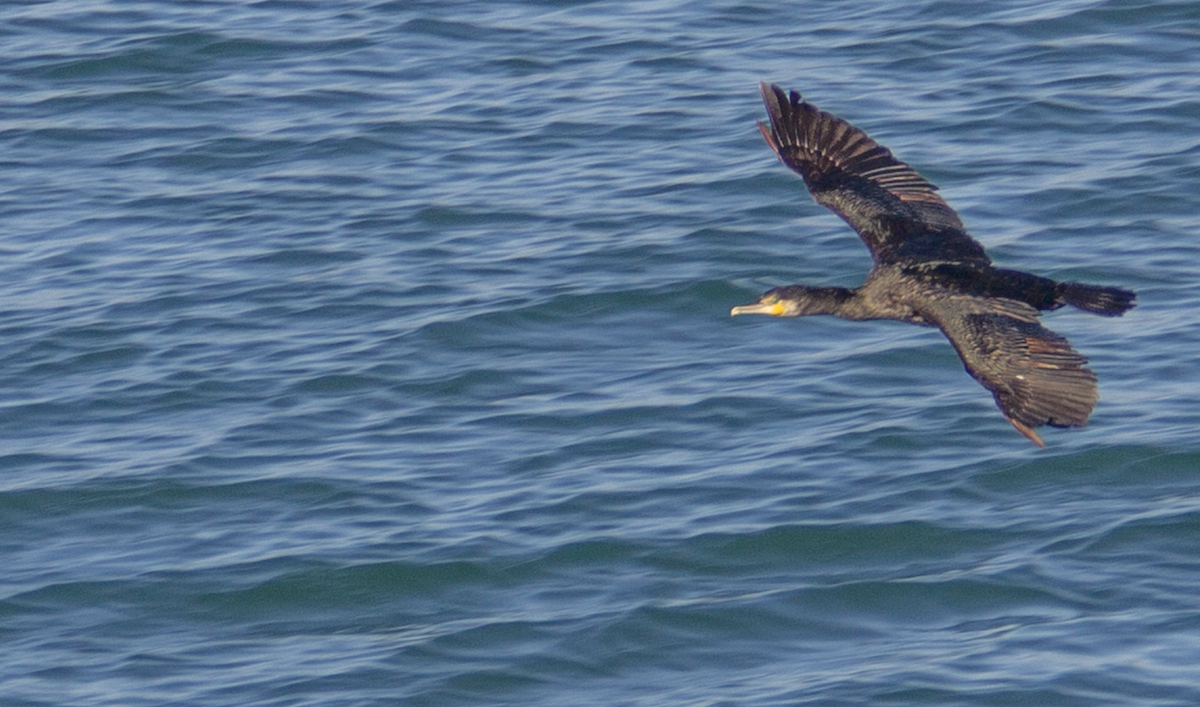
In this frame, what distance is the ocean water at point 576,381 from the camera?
8531 mm

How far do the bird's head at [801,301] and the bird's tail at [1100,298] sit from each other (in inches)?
43.0

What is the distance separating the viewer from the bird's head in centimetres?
884

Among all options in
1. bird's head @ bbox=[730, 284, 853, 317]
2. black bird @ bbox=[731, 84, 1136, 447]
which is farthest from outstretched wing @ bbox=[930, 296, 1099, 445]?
bird's head @ bbox=[730, 284, 853, 317]

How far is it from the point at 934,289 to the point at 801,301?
2.46 ft

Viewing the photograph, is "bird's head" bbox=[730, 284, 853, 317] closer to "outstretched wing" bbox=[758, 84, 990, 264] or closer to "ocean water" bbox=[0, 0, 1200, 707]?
"outstretched wing" bbox=[758, 84, 990, 264]

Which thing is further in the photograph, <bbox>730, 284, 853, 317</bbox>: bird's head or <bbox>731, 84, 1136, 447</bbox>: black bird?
<bbox>730, 284, 853, 317</bbox>: bird's head

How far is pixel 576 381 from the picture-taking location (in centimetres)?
1041

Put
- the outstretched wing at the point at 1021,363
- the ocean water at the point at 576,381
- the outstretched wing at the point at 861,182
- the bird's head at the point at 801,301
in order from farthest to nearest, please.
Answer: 1. the outstretched wing at the point at 861,182
2. the bird's head at the point at 801,301
3. the ocean water at the point at 576,381
4. the outstretched wing at the point at 1021,363

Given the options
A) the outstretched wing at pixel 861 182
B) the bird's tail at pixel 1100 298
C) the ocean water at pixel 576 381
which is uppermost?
the outstretched wing at pixel 861 182

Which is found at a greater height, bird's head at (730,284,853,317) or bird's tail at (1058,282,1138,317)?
bird's tail at (1058,282,1138,317)

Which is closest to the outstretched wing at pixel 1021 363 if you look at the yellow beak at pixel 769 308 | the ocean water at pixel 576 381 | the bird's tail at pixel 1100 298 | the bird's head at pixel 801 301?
the bird's tail at pixel 1100 298

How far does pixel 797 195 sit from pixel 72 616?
5.17 metres

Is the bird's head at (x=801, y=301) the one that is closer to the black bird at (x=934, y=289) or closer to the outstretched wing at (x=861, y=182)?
the black bird at (x=934, y=289)

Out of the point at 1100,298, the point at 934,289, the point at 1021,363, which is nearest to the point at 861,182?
the point at 934,289
